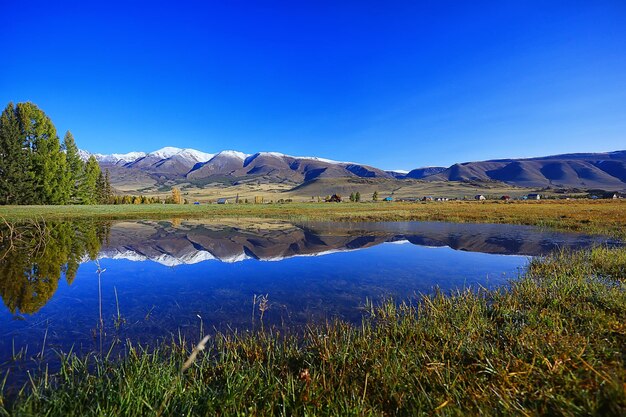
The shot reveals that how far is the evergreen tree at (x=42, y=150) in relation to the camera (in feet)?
178

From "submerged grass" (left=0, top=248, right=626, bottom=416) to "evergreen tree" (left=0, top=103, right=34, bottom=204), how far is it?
64.5 m

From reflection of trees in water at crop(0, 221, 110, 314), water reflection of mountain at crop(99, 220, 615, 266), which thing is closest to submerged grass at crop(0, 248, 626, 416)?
reflection of trees in water at crop(0, 221, 110, 314)

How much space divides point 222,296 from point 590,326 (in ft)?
34.9

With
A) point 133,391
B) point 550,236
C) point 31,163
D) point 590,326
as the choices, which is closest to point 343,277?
point 590,326

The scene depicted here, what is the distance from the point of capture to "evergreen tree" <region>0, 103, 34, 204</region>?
169 ft

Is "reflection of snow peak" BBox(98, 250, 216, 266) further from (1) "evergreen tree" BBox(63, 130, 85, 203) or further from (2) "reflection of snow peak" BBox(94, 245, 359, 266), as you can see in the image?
(1) "evergreen tree" BBox(63, 130, 85, 203)

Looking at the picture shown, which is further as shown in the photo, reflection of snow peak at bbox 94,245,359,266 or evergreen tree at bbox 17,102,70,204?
evergreen tree at bbox 17,102,70,204

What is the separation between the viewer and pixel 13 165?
51406mm

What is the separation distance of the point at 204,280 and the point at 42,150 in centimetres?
5988

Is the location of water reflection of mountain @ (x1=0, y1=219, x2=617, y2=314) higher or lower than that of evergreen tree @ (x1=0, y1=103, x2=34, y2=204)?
lower

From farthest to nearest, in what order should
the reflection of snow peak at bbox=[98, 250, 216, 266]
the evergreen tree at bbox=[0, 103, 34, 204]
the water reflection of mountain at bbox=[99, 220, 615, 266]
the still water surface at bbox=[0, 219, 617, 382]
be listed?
the evergreen tree at bbox=[0, 103, 34, 204] < the water reflection of mountain at bbox=[99, 220, 615, 266] < the reflection of snow peak at bbox=[98, 250, 216, 266] < the still water surface at bbox=[0, 219, 617, 382]

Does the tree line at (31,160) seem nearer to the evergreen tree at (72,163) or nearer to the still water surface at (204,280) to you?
the evergreen tree at (72,163)

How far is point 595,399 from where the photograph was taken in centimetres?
322

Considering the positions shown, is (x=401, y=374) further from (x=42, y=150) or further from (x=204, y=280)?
(x=42, y=150)
